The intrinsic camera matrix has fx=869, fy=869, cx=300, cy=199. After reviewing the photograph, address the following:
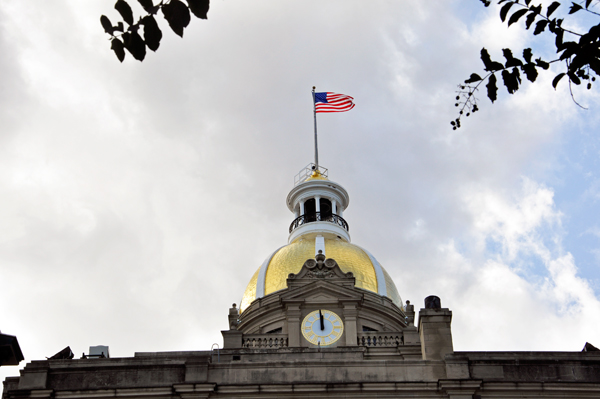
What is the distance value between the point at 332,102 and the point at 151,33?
52.3 metres

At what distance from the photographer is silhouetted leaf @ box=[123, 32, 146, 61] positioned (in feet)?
32.4

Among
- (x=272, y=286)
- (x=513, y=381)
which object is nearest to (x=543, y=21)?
(x=513, y=381)

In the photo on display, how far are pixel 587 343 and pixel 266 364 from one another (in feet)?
40.7

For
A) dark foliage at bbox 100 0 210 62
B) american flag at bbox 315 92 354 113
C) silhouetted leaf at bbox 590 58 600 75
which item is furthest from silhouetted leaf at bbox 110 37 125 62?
american flag at bbox 315 92 354 113

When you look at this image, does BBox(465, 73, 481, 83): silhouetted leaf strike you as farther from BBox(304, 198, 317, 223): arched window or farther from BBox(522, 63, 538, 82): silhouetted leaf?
BBox(304, 198, 317, 223): arched window

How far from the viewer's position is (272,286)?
156ft

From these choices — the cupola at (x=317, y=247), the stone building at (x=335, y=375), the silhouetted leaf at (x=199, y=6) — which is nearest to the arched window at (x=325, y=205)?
the cupola at (x=317, y=247)

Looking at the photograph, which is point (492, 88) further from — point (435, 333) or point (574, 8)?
point (435, 333)

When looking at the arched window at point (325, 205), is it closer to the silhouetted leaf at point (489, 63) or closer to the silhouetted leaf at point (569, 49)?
the silhouetted leaf at point (489, 63)

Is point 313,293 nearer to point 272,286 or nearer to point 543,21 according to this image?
point 272,286

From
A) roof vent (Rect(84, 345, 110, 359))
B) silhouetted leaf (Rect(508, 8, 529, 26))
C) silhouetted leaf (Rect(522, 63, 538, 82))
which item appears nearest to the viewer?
silhouetted leaf (Rect(508, 8, 529, 26))

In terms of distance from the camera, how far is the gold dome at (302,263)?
156 feet

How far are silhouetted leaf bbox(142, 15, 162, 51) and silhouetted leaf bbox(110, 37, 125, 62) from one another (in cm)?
30

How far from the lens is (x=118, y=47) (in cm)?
988
